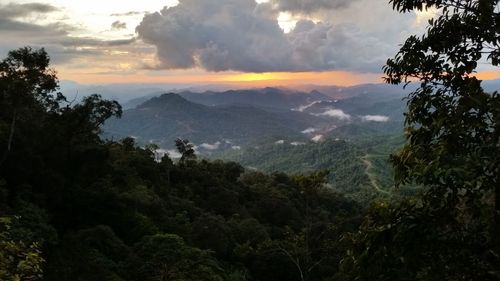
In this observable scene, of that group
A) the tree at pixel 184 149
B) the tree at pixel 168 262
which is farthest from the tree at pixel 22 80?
the tree at pixel 184 149

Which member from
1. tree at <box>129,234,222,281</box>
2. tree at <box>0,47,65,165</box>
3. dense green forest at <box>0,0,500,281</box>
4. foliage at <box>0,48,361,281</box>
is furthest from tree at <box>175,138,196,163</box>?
tree at <box>129,234,222,281</box>

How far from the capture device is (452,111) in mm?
6469

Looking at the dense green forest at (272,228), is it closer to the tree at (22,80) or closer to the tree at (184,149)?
the tree at (22,80)

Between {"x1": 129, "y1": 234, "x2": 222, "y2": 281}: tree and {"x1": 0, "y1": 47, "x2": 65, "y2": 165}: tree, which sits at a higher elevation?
{"x1": 0, "y1": 47, "x2": 65, "y2": 165}: tree

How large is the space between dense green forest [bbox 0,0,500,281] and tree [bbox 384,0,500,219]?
0.02 metres

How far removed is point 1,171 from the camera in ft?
110

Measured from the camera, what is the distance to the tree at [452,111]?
224 inches

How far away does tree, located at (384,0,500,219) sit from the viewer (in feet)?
18.7

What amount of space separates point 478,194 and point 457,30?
2736 mm

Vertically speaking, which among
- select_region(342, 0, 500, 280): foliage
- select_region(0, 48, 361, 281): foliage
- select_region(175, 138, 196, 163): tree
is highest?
select_region(342, 0, 500, 280): foliage

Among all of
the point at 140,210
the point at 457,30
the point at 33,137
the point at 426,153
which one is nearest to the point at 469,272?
the point at 426,153

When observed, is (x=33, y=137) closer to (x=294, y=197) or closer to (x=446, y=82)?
(x=446, y=82)

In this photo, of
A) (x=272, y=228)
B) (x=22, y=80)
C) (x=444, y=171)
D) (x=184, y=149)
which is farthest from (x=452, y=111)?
(x=184, y=149)

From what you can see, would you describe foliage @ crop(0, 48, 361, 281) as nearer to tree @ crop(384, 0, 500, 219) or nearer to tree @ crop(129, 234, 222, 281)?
tree @ crop(129, 234, 222, 281)
